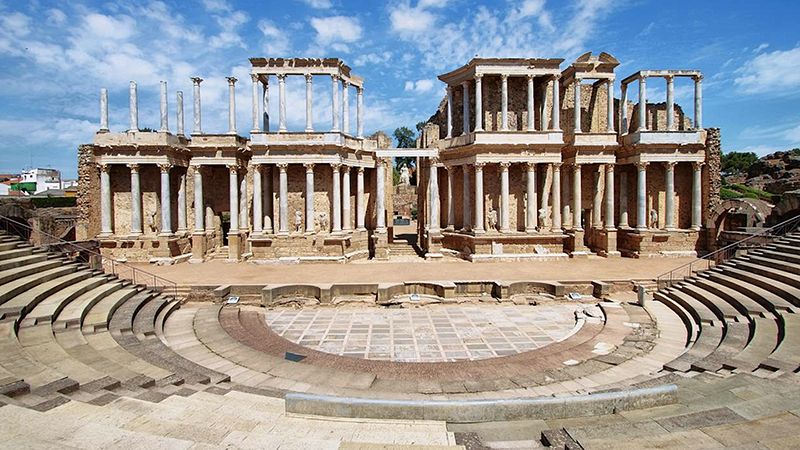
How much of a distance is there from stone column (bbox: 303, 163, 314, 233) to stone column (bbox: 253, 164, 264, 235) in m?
2.93

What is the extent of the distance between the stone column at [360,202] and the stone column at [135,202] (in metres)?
13.3

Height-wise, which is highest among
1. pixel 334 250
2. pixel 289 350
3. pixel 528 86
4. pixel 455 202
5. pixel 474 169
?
pixel 528 86

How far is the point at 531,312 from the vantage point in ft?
49.9

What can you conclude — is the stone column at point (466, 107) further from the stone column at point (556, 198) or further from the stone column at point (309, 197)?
the stone column at point (309, 197)

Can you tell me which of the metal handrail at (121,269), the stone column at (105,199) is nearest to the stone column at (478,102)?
the metal handrail at (121,269)

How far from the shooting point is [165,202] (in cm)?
2564

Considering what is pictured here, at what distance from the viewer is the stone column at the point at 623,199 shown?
92.5ft

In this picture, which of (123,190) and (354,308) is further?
(123,190)

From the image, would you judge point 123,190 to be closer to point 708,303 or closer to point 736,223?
point 708,303

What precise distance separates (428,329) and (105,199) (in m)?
22.4

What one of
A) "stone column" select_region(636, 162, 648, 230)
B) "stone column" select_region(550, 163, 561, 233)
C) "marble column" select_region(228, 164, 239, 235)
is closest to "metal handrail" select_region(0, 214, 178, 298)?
"marble column" select_region(228, 164, 239, 235)

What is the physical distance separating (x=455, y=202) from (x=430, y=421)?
24.1m

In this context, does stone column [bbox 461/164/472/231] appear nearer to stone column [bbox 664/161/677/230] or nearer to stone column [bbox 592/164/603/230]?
→ stone column [bbox 592/164/603/230]

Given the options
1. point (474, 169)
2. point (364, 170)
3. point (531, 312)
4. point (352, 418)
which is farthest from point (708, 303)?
point (364, 170)
